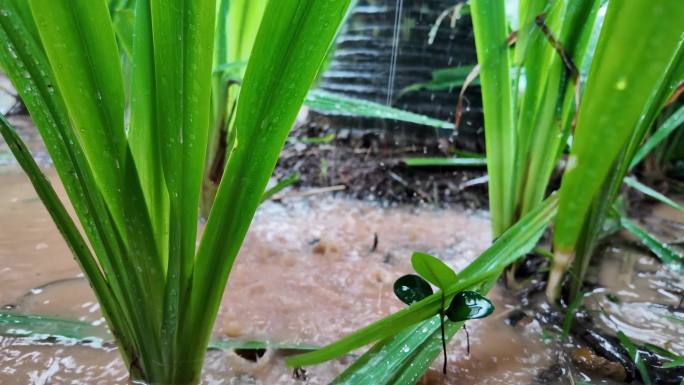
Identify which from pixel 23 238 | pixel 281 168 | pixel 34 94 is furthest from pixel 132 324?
pixel 281 168

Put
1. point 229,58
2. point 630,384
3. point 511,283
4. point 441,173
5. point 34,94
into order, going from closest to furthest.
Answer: point 34,94 < point 630,384 < point 511,283 < point 229,58 < point 441,173

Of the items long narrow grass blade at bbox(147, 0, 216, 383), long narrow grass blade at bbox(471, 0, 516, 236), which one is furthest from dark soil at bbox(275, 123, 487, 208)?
long narrow grass blade at bbox(147, 0, 216, 383)

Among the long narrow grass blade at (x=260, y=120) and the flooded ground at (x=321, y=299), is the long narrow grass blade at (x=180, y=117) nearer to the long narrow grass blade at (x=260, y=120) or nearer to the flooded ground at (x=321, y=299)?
the long narrow grass blade at (x=260, y=120)

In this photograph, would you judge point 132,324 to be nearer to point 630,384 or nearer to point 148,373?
point 148,373

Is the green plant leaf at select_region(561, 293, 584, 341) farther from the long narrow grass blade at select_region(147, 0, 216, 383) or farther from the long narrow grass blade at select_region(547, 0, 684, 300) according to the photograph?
the long narrow grass blade at select_region(147, 0, 216, 383)

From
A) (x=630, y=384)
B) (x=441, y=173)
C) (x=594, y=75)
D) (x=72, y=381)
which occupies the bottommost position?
(x=441, y=173)

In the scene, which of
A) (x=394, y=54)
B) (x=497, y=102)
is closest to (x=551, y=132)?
(x=497, y=102)
